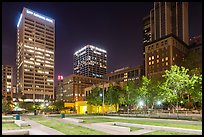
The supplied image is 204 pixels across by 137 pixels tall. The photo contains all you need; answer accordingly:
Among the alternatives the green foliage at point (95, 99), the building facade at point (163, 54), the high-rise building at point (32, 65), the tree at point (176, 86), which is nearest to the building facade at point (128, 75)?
the building facade at point (163, 54)

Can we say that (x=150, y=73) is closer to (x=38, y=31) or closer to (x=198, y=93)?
(x=38, y=31)

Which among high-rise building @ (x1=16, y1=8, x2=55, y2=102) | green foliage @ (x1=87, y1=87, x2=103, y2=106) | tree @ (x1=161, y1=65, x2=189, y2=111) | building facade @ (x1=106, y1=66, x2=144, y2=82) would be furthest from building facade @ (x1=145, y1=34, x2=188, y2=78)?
tree @ (x1=161, y1=65, x2=189, y2=111)

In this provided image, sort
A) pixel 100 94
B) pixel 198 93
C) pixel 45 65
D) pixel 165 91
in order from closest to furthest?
1. pixel 198 93
2. pixel 165 91
3. pixel 100 94
4. pixel 45 65

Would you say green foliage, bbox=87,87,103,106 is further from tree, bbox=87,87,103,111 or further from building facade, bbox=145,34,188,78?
building facade, bbox=145,34,188,78

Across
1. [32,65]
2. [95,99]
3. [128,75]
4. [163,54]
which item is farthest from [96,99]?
[32,65]

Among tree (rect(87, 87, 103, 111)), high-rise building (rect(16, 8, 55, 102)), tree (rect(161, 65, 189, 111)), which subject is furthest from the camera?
high-rise building (rect(16, 8, 55, 102))

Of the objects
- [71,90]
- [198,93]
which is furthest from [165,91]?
[71,90]

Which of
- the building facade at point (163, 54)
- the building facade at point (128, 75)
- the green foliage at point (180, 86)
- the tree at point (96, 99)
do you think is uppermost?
the building facade at point (163, 54)

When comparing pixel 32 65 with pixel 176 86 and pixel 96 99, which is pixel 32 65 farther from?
pixel 176 86

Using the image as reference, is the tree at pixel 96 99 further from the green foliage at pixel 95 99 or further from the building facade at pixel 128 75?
the building facade at pixel 128 75

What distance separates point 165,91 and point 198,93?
4.46 metres

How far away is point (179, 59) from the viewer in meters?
142

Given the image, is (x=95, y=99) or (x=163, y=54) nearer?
(x=95, y=99)

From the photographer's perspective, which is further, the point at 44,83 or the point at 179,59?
the point at 44,83
